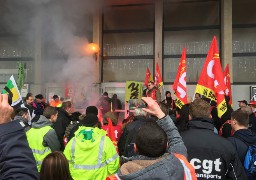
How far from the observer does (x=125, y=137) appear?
4754mm

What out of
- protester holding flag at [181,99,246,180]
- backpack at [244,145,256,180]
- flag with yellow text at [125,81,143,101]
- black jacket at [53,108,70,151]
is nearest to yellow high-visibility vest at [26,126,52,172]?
Answer: black jacket at [53,108,70,151]

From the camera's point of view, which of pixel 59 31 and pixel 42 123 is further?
pixel 59 31

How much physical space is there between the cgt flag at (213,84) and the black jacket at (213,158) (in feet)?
5.93

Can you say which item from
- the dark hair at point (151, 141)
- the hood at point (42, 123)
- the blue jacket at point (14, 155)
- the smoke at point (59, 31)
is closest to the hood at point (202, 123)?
the dark hair at point (151, 141)

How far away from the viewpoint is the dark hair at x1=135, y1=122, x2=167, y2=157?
6.39 ft

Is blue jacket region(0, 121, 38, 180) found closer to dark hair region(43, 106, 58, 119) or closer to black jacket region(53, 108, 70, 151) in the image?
dark hair region(43, 106, 58, 119)

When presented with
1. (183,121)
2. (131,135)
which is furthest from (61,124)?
(183,121)

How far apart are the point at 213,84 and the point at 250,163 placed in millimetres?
1701

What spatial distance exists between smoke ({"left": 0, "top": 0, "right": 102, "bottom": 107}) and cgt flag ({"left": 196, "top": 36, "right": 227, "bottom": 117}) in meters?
8.63

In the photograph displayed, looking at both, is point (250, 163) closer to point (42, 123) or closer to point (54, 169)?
point (54, 169)

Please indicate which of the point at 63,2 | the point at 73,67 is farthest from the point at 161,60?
the point at 63,2

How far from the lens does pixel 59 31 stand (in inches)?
532

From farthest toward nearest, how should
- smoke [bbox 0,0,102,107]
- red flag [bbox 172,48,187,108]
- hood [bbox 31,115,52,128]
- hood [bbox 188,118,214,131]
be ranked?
smoke [bbox 0,0,102,107] < red flag [bbox 172,48,187,108] < hood [bbox 31,115,52,128] < hood [bbox 188,118,214,131]

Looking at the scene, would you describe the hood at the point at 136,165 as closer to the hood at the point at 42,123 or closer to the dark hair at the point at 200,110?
the dark hair at the point at 200,110
